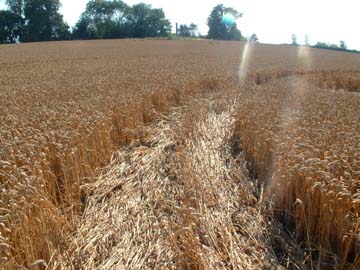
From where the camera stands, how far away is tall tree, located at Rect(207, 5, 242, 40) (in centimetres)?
8300

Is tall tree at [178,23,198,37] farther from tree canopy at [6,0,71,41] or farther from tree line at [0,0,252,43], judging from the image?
tree canopy at [6,0,71,41]

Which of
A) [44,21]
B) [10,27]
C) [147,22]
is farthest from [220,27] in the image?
[10,27]

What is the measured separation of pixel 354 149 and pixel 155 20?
7384 cm

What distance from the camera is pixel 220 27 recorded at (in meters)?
84.3

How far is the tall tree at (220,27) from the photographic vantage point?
83.0 metres

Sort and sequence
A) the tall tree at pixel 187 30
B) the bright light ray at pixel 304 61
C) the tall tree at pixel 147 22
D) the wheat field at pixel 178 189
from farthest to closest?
the tall tree at pixel 187 30 < the tall tree at pixel 147 22 < the bright light ray at pixel 304 61 < the wheat field at pixel 178 189

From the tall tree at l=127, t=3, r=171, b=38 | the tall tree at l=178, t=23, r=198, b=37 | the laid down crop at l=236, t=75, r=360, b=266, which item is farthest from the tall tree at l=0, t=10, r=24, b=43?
the laid down crop at l=236, t=75, r=360, b=266

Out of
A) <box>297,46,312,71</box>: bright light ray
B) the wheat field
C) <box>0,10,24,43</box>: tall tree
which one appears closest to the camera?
the wheat field

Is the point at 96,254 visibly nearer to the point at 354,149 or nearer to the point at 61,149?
the point at 61,149

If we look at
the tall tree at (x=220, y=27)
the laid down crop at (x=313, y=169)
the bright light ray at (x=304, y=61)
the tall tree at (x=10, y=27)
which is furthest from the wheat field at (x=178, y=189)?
the tall tree at (x=220, y=27)

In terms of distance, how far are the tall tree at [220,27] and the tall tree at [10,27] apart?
161 ft

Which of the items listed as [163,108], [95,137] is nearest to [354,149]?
[95,137]

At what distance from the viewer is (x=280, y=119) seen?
15.0ft

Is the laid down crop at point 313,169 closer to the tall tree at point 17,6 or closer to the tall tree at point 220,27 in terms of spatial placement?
the tall tree at point 17,6
